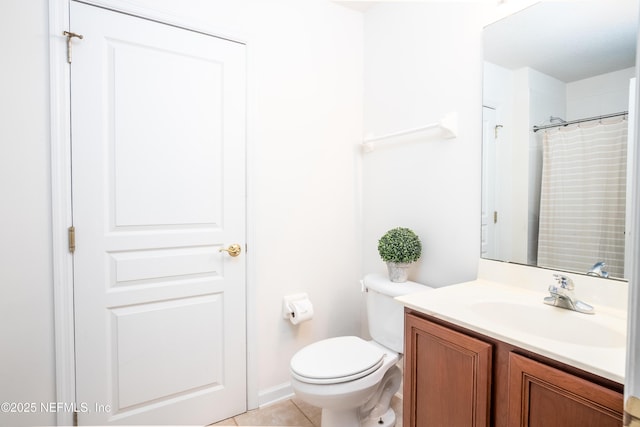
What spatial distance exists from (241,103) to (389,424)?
6.00 feet

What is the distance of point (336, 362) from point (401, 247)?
0.65 m

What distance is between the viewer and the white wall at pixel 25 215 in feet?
4.32

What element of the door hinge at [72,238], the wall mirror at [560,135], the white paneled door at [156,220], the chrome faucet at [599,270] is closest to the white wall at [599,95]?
the wall mirror at [560,135]

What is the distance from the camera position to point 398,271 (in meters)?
1.77

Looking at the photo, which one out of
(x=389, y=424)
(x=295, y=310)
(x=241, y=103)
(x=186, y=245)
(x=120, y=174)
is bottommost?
(x=389, y=424)

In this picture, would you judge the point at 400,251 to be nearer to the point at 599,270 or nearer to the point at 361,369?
the point at 361,369

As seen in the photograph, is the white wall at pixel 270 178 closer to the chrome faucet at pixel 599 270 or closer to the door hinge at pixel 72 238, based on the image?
the door hinge at pixel 72 238

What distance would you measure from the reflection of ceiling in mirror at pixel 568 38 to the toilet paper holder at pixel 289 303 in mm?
1560

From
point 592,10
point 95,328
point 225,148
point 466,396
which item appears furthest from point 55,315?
point 592,10

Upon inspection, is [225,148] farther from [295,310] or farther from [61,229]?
[295,310]

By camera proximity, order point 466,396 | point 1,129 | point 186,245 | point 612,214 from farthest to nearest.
A: point 186,245 < point 1,129 < point 612,214 < point 466,396

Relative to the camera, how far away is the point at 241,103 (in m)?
1.80

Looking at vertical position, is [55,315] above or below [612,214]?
below

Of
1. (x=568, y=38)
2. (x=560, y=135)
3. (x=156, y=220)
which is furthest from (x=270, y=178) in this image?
(x=568, y=38)
